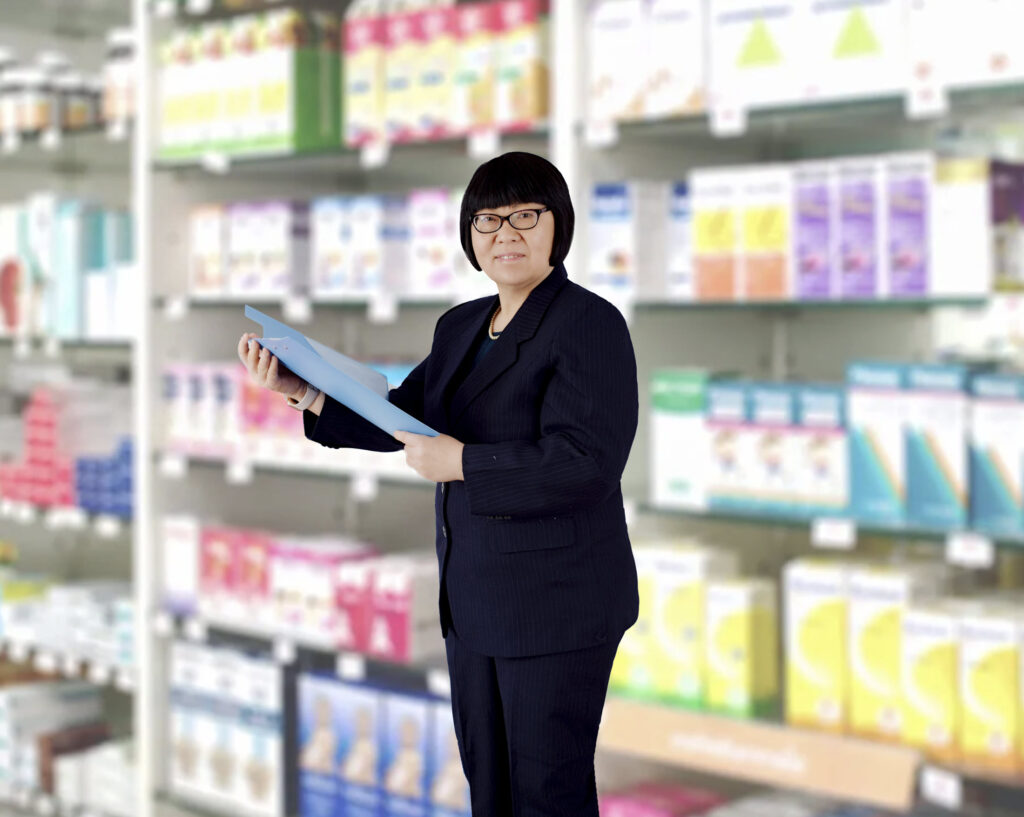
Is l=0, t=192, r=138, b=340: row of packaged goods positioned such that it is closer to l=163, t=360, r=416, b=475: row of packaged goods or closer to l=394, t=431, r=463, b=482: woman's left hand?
l=163, t=360, r=416, b=475: row of packaged goods

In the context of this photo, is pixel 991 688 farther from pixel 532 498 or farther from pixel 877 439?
pixel 532 498

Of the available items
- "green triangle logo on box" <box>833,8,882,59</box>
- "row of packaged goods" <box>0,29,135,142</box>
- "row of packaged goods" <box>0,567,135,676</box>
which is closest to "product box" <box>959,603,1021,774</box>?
"green triangle logo on box" <box>833,8,882,59</box>

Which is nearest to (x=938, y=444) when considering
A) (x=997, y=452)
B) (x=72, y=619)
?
(x=997, y=452)

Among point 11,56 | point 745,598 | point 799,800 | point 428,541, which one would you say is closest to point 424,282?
point 428,541

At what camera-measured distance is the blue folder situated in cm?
127

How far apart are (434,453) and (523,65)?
2.03 m

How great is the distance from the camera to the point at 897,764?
2.58 meters

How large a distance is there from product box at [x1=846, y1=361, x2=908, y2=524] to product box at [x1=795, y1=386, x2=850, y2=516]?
0.02 meters

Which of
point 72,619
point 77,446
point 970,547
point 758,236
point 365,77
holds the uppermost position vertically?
point 365,77

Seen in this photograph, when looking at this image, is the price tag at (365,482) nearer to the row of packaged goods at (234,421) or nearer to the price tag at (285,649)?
the row of packaged goods at (234,421)

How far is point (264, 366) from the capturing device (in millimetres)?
1304

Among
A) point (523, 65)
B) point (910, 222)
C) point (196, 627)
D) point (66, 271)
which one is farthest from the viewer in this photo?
point (66, 271)

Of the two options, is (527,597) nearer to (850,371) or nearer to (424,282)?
(850,371)

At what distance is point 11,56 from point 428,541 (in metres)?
2.23
